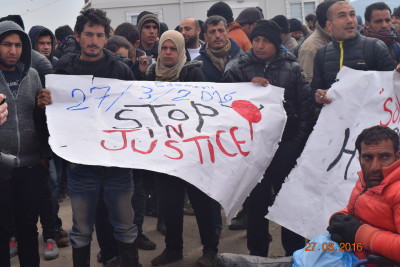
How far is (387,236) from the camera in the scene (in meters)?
3.11

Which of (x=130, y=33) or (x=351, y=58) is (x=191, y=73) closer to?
(x=351, y=58)

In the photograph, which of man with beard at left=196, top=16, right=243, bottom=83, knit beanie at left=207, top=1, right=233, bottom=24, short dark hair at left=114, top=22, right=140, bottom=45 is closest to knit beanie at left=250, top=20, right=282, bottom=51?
man with beard at left=196, top=16, right=243, bottom=83

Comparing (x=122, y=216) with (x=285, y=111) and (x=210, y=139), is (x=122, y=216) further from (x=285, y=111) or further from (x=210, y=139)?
(x=285, y=111)

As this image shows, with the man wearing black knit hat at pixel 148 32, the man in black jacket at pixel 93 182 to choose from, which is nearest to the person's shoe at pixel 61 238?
the man in black jacket at pixel 93 182

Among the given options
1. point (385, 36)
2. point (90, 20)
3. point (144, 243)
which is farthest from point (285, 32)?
point (90, 20)

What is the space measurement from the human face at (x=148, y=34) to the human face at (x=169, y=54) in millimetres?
2172

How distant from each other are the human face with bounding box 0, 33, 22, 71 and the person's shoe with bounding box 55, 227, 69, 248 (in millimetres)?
2190

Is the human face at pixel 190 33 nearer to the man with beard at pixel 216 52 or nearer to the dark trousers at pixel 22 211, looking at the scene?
the man with beard at pixel 216 52

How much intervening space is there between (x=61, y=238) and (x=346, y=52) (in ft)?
10.5

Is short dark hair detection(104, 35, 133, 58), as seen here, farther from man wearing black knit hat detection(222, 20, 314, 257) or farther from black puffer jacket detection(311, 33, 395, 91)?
black puffer jacket detection(311, 33, 395, 91)

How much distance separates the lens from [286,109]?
→ 16.0ft

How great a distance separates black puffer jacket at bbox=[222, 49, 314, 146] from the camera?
484 centimetres

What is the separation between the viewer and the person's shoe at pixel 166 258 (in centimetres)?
524
